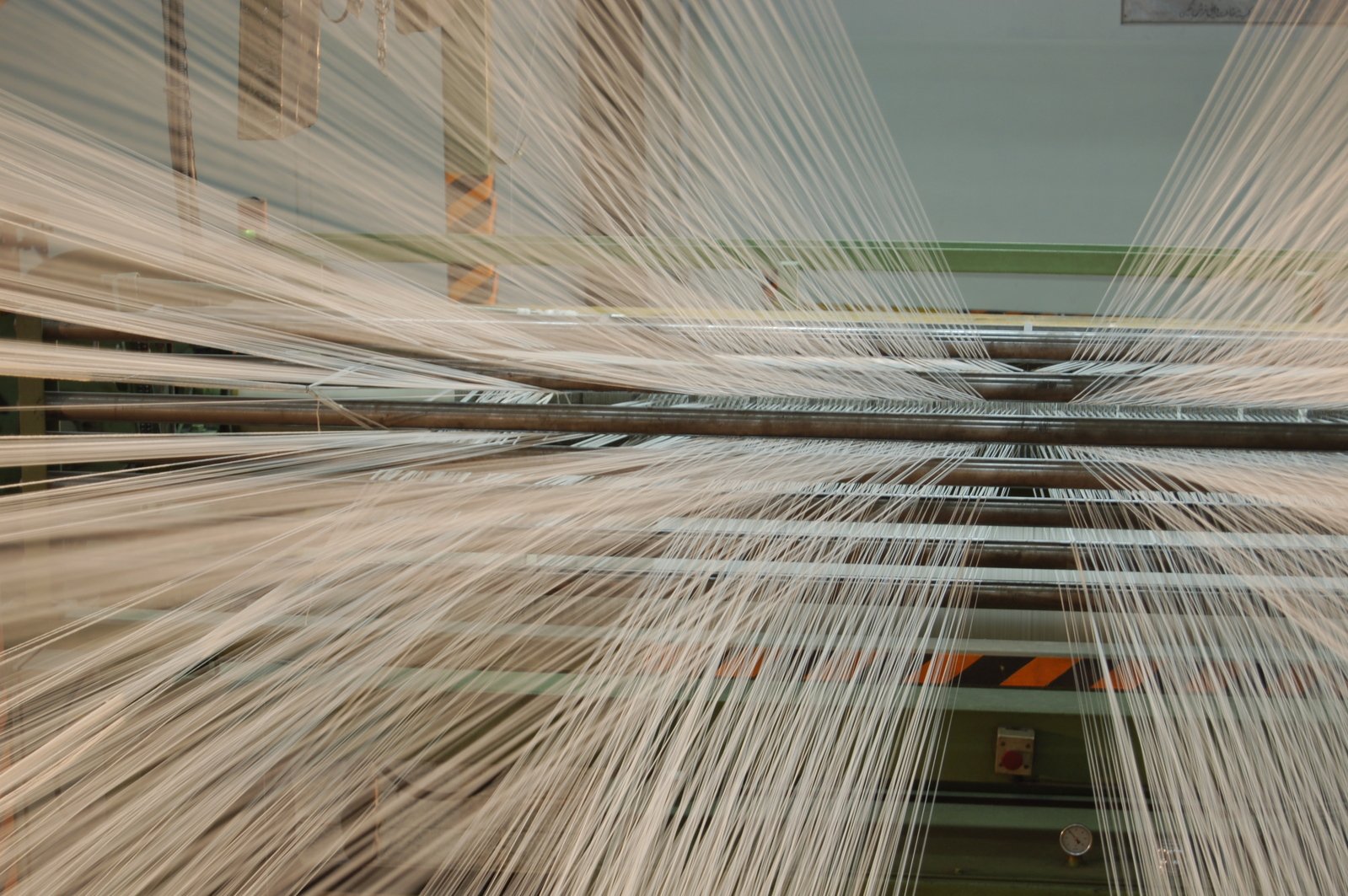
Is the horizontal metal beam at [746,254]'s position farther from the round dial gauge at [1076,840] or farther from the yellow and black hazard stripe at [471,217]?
the round dial gauge at [1076,840]

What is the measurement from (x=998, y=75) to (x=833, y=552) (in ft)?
13.2

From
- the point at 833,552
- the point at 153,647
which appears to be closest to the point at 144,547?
the point at 153,647

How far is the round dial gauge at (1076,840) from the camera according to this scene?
132cm

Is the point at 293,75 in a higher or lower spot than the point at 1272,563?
higher

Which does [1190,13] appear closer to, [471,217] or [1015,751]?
[471,217]

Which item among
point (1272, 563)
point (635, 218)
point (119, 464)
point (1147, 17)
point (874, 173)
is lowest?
point (119, 464)

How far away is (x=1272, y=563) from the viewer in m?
0.93

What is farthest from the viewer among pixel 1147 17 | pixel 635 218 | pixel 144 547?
pixel 1147 17

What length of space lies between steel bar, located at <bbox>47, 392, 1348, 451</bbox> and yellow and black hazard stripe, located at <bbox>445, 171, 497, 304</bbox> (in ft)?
4.04

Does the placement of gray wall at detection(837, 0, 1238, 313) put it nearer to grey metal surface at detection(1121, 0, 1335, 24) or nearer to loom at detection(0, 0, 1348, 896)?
grey metal surface at detection(1121, 0, 1335, 24)

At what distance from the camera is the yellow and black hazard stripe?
2244 millimetres

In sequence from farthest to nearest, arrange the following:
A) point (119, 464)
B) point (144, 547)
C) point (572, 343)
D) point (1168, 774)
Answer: point (119, 464) → point (144, 547) → point (572, 343) → point (1168, 774)

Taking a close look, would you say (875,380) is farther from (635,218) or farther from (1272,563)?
(635,218)

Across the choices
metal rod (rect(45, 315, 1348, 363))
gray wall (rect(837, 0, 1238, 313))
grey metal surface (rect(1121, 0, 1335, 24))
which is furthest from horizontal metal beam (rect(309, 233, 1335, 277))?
grey metal surface (rect(1121, 0, 1335, 24))
